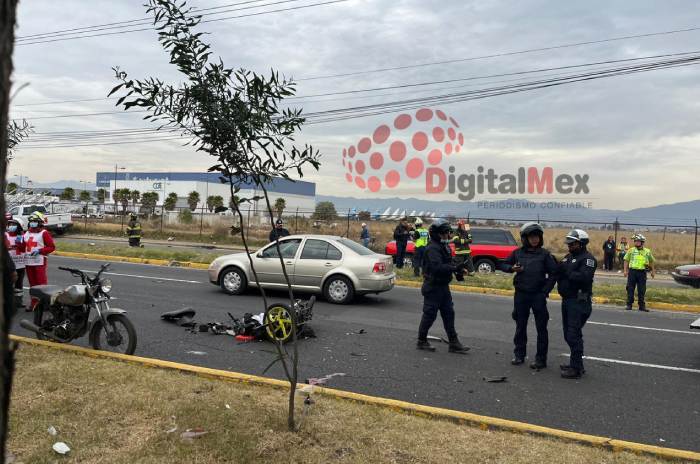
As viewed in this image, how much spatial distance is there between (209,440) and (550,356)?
5.20 m

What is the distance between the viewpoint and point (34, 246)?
8703 mm

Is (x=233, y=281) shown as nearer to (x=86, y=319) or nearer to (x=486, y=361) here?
(x=86, y=319)

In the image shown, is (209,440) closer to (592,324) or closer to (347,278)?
(347,278)

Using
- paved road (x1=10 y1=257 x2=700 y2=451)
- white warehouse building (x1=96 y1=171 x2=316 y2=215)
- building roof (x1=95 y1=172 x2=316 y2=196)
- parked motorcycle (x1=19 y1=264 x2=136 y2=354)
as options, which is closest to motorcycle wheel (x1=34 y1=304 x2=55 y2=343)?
parked motorcycle (x1=19 y1=264 x2=136 y2=354)

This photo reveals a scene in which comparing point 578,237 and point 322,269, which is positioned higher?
point 578,237

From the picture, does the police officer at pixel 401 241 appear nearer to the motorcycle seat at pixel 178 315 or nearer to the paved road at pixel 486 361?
the paved road at pixel 486 361

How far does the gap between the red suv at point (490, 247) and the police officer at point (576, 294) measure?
1086 cm

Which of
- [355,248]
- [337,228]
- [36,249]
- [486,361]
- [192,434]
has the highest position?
[337,228]

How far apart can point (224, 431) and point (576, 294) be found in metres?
4.53

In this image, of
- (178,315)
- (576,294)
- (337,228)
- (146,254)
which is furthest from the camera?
(337,228)

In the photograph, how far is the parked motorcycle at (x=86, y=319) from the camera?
6.26 metres

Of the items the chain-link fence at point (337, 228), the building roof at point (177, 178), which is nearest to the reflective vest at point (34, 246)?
the chain-link fence at point (337, 228)

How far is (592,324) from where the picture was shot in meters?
9.91

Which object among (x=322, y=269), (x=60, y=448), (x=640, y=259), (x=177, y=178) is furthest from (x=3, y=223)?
(x=177, y=178)
